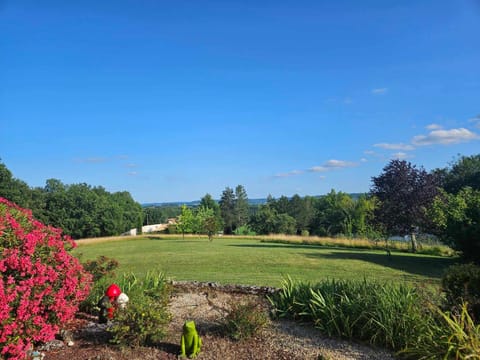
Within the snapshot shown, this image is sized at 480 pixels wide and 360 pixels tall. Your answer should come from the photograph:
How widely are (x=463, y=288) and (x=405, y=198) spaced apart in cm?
1261

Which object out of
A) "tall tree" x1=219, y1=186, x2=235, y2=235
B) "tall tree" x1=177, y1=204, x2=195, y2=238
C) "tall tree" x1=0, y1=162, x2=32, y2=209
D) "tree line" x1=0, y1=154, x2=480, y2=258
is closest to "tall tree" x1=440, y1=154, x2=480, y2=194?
"tree line" x1=0, y1=154, x2=480, y2=258

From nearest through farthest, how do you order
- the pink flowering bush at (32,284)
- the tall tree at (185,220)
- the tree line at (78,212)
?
1. the pink flowering bush at (32,284)
2. the tall tree at (185,220)
3. the tree line at (78,212)

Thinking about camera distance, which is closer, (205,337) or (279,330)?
(205,337)

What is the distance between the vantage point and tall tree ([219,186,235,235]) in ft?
239

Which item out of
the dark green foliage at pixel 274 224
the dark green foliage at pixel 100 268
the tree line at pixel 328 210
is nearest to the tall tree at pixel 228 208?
the tree line at pixel 328 210

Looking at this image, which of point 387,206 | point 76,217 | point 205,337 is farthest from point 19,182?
point 205,337

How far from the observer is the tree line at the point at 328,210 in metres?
14.8

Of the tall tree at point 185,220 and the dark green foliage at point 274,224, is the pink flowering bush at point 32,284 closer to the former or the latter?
the tall tree at point 185,220

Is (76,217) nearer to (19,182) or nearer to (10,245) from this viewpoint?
(19,182)

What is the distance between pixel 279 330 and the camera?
416 cm

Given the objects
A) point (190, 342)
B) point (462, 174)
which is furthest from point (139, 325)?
point (462, 174)

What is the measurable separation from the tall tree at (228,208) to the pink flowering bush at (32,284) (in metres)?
69.1

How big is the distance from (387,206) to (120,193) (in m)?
67.2

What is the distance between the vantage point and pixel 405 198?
15523 mm
